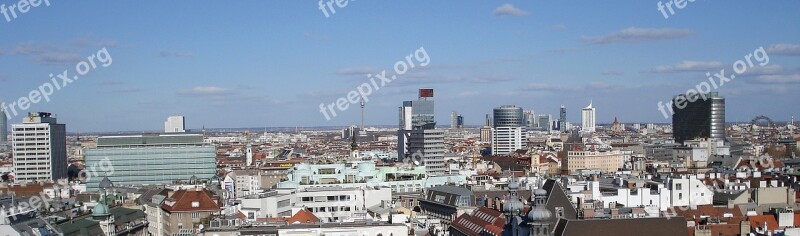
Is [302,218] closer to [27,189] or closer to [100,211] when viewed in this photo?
[100,211]

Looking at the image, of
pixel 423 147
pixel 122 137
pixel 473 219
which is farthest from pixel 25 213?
pixel 423 147

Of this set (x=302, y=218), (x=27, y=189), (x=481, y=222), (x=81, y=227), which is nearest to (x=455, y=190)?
(x=481, y=222)

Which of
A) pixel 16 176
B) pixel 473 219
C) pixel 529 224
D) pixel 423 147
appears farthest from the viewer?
pixel 423 147

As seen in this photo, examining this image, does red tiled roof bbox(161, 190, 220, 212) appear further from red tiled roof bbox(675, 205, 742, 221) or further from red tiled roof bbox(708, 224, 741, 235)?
red tiled roof bbox(708, 224, 741, 235)

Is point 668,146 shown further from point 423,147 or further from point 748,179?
point 748,179

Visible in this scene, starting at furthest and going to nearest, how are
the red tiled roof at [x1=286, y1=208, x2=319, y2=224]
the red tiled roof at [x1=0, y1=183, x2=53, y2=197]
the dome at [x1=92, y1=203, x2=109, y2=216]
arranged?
the red tiled roof at [x1=0, y1=183, x2=53, y2=197]
the dome at [x1=92, y1=203, x2=109, y2=216]
the red tiled roof at [x1=286, y1=208, x2=319, y2=224]

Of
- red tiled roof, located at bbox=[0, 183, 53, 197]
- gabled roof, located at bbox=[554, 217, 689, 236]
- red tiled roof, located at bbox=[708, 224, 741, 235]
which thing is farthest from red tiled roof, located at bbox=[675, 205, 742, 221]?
red tiled roof, located at bbox=[0, 183, 53, 197]

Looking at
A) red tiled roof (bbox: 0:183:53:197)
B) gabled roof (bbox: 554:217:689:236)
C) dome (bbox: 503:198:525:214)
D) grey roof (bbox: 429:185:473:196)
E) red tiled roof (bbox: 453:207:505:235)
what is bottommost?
red tiled roof (bbox: 0:183:53:197)
